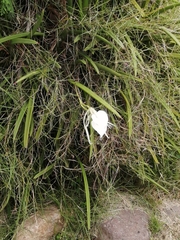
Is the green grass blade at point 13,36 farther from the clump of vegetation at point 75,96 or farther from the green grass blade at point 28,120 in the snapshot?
the green grass blade at point 28,120

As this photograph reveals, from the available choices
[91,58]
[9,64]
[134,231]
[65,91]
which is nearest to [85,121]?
[65,91]

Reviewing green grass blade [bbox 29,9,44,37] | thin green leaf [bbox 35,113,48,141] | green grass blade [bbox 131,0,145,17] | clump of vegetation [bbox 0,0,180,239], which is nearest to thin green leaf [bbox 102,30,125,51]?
clump of vegetation [bbox 0,0,180,239]

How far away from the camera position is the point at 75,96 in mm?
1742

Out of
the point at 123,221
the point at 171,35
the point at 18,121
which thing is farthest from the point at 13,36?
the point at 123,221

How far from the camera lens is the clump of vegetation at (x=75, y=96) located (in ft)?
5.51

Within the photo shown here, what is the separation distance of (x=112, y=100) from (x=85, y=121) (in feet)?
0.61

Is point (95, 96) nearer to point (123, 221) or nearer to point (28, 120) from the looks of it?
point (28, 120)

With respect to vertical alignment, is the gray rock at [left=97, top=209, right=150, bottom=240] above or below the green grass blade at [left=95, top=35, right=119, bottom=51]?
below

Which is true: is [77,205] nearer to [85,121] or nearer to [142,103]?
[85,121]

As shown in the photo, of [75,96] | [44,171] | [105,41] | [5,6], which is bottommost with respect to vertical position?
[44,171]

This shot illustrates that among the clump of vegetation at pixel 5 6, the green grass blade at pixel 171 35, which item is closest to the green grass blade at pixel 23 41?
the clump of vegetation at pixel 5 6

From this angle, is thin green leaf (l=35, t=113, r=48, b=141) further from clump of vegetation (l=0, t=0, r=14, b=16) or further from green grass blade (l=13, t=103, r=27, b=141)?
clump of vegetation (l=0, t=0, r=14, b=16)

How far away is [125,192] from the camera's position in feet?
6.46

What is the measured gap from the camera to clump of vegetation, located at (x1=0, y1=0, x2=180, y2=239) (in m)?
1.68
